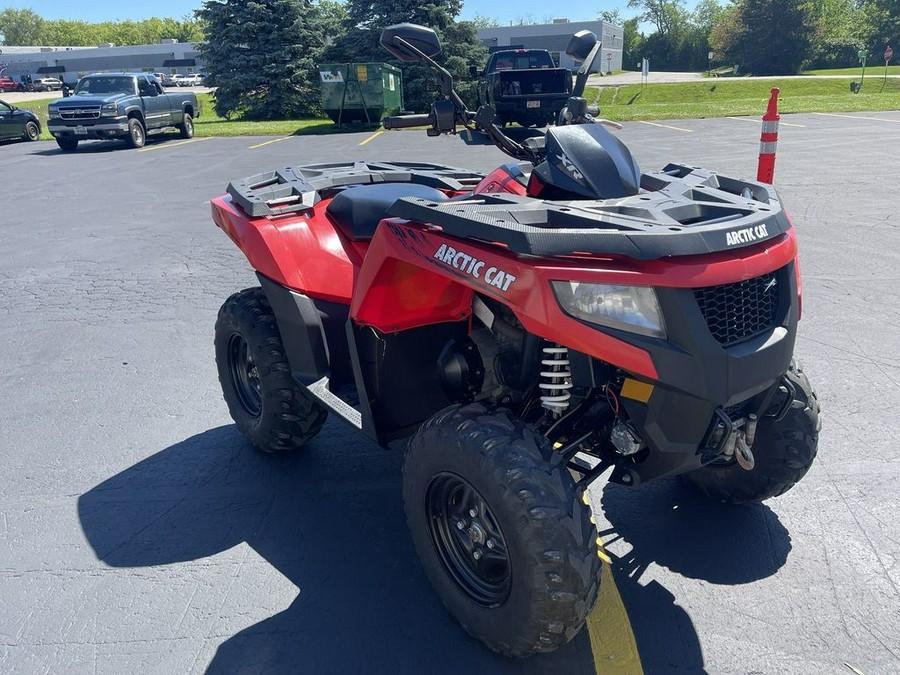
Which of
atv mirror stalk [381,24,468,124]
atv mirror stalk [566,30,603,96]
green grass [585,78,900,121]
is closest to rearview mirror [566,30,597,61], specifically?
atv mirror stalk [566,30,603,96]

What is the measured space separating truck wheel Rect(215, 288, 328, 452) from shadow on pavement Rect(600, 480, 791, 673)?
1.43 meters

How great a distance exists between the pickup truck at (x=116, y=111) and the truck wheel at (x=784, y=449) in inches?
761

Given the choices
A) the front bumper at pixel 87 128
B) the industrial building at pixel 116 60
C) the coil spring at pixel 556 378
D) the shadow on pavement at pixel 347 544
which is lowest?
the shadow on pavement at pixel 347 544

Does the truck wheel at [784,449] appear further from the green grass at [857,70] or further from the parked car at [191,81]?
the parked car at [191,81]

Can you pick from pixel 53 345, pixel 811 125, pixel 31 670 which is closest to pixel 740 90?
pixel 811 125

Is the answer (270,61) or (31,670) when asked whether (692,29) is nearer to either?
(270,61)

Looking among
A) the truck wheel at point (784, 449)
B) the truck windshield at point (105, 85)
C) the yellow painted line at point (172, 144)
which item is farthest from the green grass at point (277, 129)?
the truck wheel at point (784, 449)

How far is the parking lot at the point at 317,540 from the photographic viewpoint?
2.50 m

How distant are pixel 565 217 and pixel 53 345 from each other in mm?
4522

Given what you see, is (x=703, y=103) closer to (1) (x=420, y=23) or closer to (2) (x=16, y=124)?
(1) (x=420, y=23)

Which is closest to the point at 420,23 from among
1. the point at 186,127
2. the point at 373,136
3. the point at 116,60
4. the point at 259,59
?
the point at 259,59

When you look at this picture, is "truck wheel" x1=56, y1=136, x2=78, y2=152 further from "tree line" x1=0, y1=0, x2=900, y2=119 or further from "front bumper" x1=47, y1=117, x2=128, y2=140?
"tree line" x1=0, y1=0, x2=900, y2=119

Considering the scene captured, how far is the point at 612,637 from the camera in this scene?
2.53 metres

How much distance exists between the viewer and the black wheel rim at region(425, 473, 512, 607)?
2473 mm
